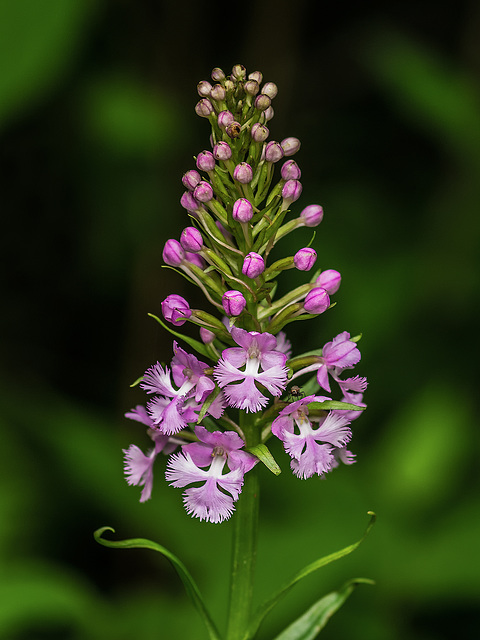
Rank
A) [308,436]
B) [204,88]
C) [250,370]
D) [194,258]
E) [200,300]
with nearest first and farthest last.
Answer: [250,370]
[308,436]
[204,88]
[194,258]
[200,300]

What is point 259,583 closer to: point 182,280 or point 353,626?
point 353,626

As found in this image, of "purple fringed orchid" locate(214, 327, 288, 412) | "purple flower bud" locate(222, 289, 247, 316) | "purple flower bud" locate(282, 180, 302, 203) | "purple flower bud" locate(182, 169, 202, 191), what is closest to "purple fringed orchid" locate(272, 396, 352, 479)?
"purple fringed orchid" locate(214, 327, 288, 412)

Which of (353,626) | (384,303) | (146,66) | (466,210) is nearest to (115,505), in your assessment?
(353,626)

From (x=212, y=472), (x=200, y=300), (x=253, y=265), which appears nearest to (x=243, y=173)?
(x=253, y=265)

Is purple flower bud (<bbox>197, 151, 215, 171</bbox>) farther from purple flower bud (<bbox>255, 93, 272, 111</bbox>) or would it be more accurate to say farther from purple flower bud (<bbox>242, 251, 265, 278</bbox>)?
purple flower bud (<bbox>242, 251, 265, 278</bbox>)

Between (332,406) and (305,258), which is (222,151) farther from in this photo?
(332,406)
